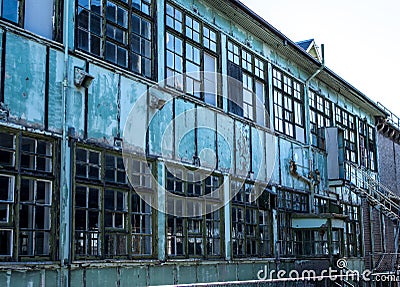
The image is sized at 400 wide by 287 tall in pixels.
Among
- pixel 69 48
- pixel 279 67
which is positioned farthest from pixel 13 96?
pixel 279 67

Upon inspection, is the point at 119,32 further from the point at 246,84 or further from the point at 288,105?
the point at 288,105

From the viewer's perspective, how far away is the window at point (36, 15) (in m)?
9.76

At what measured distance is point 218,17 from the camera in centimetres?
1667

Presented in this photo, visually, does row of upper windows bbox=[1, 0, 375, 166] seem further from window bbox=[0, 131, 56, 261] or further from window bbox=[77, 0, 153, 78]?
window bbox=[0, 131, 56, 261]

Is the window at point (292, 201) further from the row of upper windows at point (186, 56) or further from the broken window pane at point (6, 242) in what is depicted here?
the broken window pane at point (6, 242)

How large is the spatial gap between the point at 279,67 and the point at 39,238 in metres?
12.5

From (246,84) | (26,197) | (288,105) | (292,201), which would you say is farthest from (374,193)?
Result: (26,197)

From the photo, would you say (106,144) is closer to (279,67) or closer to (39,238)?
(39,238)

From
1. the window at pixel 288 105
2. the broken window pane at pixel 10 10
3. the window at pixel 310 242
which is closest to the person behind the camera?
the broken window pane at pixel 10 10

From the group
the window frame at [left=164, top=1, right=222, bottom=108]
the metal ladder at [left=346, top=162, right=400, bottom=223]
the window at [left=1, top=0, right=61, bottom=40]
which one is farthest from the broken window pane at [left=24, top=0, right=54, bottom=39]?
the metal ladder at [left=346, top=162, right=400, bottom=223]

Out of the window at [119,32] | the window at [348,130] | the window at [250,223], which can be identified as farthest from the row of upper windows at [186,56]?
the window at [348,130]

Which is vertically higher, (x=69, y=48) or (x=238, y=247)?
(x=69, y=48)

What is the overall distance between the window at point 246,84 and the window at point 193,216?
2807 mm

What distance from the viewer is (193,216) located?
14352 millimetres
